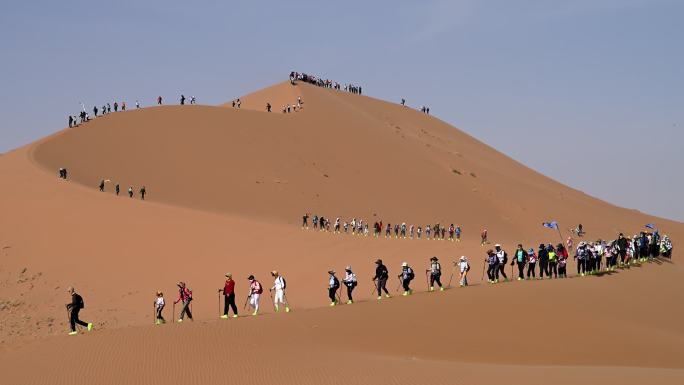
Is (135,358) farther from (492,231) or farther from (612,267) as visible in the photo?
(492,231)

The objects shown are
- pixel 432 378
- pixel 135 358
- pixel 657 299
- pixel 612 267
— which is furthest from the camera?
pixel 612 267

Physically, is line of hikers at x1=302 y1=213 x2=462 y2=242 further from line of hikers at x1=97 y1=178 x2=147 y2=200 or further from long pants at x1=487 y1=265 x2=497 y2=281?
long pants at x1=487 y1=265 x2=497 y2=281

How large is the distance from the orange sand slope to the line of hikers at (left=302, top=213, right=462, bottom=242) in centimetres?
169

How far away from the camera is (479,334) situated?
19.6 meters

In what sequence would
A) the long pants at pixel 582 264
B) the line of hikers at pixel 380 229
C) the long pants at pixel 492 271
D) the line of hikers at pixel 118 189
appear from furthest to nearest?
the line of hikers at pixel 380 229 → the line of hikers at pixel 118 189 → the long pants at pixel 582 264 → the long pants at pixel 492 271

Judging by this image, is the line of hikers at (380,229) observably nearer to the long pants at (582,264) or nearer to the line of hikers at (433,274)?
the line of hikers at (433,274)

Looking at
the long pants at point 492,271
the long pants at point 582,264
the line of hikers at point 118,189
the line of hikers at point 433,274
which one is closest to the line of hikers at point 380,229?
the line of hikers at point 118,189

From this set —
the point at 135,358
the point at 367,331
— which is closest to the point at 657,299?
the point at 367,331

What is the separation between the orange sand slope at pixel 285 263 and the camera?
15.4 metres

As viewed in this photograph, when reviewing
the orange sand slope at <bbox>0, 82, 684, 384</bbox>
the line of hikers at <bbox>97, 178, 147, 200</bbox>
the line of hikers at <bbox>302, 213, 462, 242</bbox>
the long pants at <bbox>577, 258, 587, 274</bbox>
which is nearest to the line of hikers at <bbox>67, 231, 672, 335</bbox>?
the long pants at <bbox>577, 258, 587, 274</bbox>

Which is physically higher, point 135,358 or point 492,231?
point 492,231

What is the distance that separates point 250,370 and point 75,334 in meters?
5.16

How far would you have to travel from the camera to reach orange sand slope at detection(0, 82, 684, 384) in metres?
15.4

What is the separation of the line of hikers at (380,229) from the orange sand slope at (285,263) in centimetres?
169
